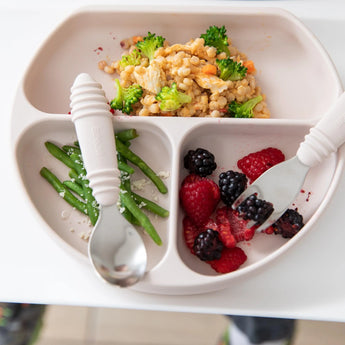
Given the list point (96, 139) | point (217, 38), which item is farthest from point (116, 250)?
point (217, 38)

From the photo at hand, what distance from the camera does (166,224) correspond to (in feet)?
5.07

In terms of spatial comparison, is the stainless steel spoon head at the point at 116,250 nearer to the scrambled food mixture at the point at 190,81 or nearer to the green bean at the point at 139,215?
the green bean at the point at 139,215

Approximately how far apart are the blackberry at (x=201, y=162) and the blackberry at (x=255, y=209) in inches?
7.5

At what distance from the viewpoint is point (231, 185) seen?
1476 millimetres

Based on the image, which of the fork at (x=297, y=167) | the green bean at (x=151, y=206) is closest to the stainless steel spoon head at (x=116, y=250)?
the green bean at (x=151, y=206)

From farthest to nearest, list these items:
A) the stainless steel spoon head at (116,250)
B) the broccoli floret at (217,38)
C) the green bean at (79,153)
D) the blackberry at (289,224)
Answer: the broccoli floret at (217,38)
the green bean at (79,153)
the blackberry at (289,224)
the stainless steel spoon head at (116,250)

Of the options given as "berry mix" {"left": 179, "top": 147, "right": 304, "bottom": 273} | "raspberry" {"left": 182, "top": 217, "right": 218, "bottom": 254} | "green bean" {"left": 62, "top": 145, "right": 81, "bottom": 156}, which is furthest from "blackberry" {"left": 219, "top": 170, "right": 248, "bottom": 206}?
"green bean" {"left": 62, "top": 145, "right": 81, "bottom": 156}

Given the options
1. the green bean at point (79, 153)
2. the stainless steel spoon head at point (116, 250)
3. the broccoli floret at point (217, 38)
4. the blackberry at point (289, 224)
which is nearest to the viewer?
the stainless steel spoon head at point (116, 250)

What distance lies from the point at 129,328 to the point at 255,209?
2.91 ft

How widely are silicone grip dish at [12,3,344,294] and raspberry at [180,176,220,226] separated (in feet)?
0.15

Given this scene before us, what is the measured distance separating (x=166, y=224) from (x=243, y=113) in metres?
0.51

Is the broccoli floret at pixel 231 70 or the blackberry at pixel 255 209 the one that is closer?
the blackberry at pixel 255 209

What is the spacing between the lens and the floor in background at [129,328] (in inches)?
72.0

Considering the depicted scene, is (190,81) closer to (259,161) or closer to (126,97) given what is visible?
(126,97)
